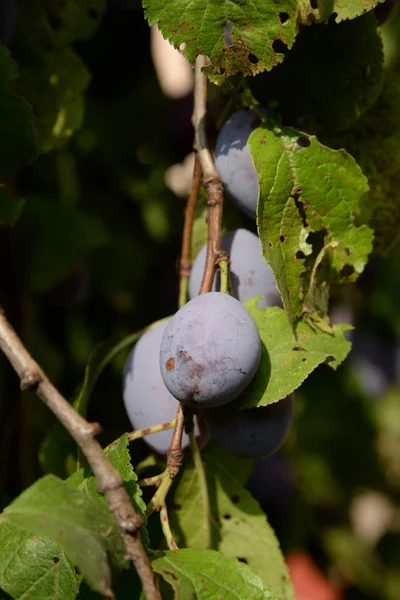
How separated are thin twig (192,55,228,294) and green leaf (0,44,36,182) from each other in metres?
0.19

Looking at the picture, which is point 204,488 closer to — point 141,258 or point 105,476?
point 105,476

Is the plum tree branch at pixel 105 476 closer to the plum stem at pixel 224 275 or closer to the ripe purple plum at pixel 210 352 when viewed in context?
the ripe purple plum at pixel 210 352

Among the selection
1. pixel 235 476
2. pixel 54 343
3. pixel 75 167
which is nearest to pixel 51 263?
pixel 54 343

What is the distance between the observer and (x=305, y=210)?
797 millimetres

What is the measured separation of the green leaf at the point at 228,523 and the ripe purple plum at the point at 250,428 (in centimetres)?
12

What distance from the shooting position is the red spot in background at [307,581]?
190 cm

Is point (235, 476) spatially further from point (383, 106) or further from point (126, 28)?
point (126, 28)

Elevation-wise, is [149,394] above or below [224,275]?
below

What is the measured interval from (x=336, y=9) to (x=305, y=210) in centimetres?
19

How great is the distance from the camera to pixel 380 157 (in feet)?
3.05

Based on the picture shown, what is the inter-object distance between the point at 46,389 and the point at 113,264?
3.37 feet

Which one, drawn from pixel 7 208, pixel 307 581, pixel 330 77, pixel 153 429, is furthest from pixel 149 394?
pixel 307 581

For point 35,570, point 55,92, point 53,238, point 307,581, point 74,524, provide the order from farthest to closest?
point 307,581 < point 53,238 < point 55,92 < point 35,570 < point 74,524

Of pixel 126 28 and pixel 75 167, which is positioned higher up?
pixel 126 28
